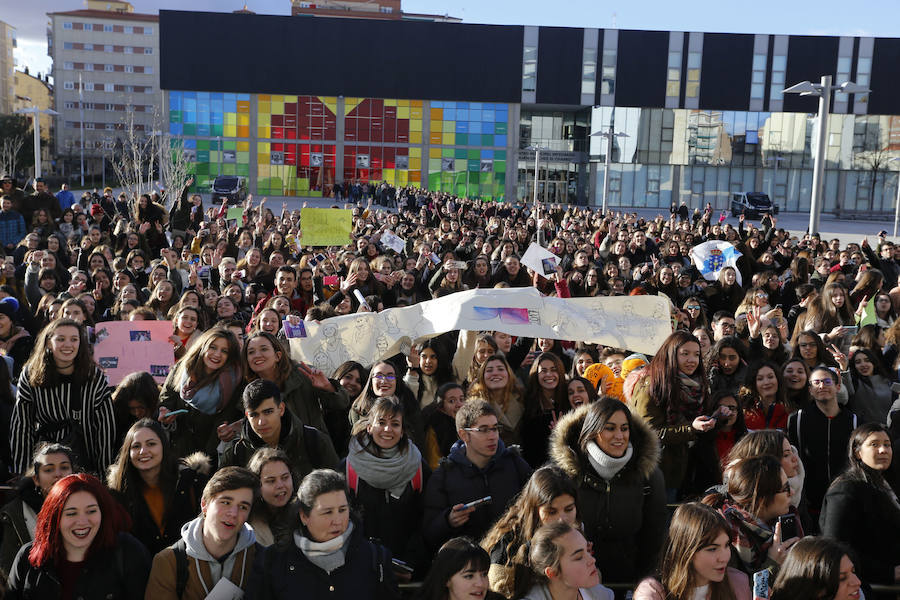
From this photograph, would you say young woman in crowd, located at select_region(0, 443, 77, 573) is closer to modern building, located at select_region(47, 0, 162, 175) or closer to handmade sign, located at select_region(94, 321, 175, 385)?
handmade sign, located at select_region(94, 321, 175, 385)

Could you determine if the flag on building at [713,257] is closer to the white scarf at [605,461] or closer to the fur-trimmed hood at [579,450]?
the fur-trimmed hood at [579,450]

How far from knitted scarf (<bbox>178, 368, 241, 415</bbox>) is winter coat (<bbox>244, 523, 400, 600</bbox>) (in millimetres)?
1946

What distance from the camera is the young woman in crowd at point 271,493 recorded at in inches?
173

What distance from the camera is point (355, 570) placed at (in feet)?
12.7

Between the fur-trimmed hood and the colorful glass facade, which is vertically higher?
the colorful glass facade

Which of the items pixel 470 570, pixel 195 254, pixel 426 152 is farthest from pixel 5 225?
pixel 426 152

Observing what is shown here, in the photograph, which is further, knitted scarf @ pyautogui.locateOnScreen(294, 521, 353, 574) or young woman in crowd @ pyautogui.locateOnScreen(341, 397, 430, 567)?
young woman in crowd @ pyautogui.locateOnScreen(341, 397, 430, 567)

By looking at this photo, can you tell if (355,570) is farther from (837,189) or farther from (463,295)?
(837,189)

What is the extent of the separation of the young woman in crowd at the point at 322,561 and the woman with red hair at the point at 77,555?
0.63m

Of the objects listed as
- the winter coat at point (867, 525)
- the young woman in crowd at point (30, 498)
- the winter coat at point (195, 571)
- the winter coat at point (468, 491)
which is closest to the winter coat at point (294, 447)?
the winter coat at point (468, 491)

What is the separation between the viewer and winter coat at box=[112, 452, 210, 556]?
4598 mm

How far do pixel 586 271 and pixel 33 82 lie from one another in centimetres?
12889

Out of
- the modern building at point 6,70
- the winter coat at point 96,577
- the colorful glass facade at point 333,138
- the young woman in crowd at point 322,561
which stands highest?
the modern building at point 6,70

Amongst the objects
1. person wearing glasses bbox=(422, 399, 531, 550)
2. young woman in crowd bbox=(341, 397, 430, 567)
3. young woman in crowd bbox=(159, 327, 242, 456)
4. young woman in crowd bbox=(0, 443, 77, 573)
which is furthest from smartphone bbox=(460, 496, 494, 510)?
young woman in crowd bbox=(0, 443, 77, 573)
